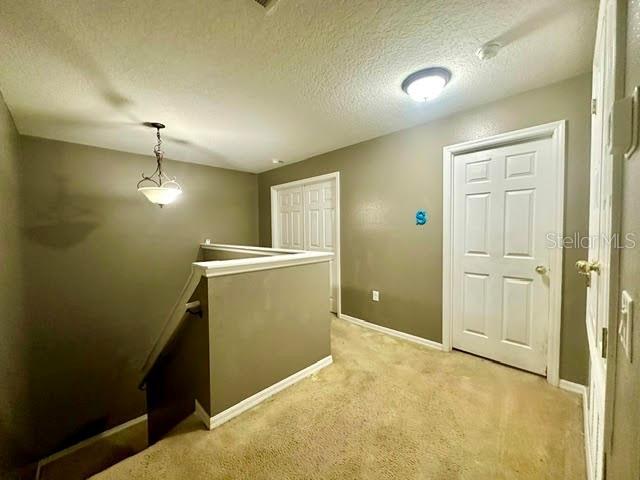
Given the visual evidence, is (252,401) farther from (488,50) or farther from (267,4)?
(488,50)

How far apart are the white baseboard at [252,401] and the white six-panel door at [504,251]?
144cm

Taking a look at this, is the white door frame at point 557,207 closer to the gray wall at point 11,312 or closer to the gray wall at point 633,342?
the gray wall at point 633,342

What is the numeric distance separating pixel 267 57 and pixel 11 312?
110 inches

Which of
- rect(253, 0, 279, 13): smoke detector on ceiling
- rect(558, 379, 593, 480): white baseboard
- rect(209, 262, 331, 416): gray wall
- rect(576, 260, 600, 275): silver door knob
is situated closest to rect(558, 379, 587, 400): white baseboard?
rect(558, 379, 593, 480): white baseboard

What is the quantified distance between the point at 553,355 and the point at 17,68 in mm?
4196

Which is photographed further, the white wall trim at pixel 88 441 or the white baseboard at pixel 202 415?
the white wall trim at pixel 88 441

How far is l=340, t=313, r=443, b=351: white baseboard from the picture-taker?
253 centimetres

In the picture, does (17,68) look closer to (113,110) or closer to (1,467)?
(113,110)

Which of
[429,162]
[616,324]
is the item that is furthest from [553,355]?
[429,162]

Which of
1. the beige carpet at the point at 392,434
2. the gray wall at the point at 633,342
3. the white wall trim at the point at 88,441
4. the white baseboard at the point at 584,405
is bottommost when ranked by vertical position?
the white wall trim at the point at 88,441

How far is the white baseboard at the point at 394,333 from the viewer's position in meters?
2.53

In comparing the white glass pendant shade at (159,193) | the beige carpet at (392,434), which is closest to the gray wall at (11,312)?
the white glass pendant shade at (159,193)

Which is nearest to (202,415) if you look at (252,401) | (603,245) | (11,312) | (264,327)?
(252,401)

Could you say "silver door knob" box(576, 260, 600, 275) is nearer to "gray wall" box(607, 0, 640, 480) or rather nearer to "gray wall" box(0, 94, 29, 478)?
"gray wall" box(607, 0, 640, 480)
